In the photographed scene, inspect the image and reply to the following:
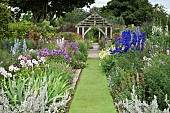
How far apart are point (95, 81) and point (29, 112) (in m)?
5.60

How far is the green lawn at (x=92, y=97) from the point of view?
6.82 meters

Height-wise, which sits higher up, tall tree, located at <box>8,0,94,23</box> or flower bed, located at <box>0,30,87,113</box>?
tall tree, located at <box>8,0,94,23</box>

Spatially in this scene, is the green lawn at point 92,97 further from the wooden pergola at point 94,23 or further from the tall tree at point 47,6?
the tall tree at point 47,6

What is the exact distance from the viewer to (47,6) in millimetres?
39469

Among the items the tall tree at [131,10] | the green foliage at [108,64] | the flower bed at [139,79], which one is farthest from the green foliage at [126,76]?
the tall tree at [131,10]

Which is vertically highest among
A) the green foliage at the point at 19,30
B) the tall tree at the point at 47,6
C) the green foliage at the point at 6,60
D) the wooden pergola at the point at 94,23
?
the tall tree at the point at 47,6

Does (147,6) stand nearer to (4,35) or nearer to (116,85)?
(4,35)

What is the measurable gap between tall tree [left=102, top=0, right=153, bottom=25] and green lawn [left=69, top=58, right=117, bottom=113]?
43.8m

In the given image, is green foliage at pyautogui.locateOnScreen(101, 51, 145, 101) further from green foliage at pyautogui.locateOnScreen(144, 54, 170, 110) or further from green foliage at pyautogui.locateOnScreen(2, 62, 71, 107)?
green foliage at pyautogui.locateOnScreen(2, 62, 71, 107)

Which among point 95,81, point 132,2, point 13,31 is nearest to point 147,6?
point 132,2

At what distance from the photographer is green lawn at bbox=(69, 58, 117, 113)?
22.4ft

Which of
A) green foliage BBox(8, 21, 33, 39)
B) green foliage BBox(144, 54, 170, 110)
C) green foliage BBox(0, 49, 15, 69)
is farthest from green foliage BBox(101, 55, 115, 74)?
green foliage BBox(8, 21, 33, 39)

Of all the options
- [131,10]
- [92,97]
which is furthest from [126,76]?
[131,10]

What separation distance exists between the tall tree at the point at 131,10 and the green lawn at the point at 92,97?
4379 cm
